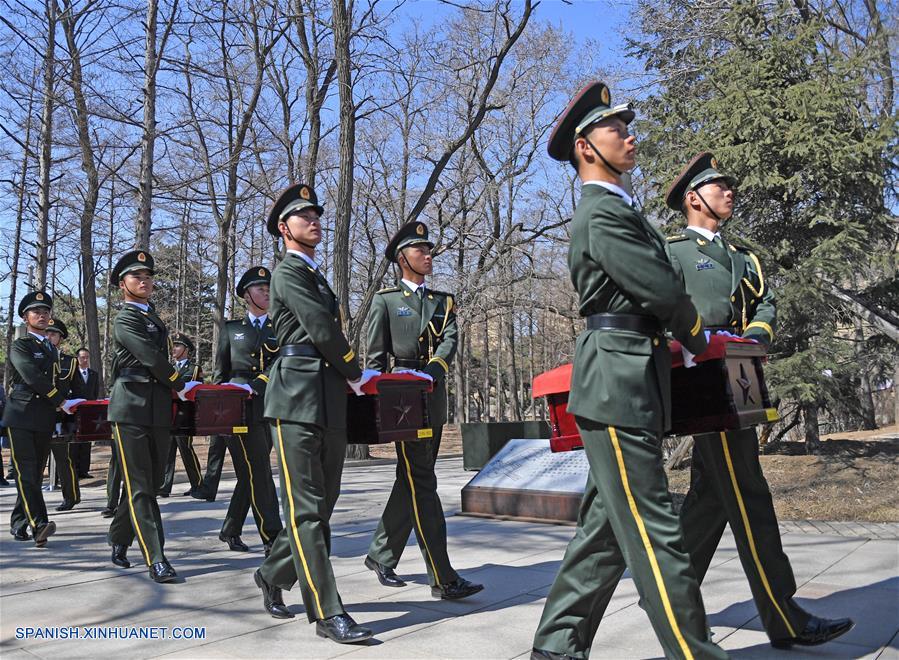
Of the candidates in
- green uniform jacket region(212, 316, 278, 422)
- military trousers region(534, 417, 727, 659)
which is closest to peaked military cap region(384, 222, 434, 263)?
green uniform jacket region(212, 316, 278, 422)

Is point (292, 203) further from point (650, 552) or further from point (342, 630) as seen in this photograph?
point (650, 552)

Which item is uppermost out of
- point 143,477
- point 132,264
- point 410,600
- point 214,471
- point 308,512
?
point 132,264

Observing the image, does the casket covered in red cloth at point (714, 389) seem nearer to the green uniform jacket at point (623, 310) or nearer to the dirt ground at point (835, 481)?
the green uniform jacket at point (623, 310)

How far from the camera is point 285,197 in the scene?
196 inches

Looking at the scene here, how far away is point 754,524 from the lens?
4.03 metres

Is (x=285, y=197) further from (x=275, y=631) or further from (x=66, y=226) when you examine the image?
(x=66, y=226)

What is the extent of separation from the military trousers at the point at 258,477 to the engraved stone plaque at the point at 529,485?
2.48m

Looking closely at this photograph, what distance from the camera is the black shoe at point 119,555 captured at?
254 inches

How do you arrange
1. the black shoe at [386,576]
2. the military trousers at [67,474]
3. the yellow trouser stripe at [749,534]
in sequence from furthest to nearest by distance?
the military trousers at [67,474] < the black shoe at [386,576] < the yellow trouser stripe at [749,534]

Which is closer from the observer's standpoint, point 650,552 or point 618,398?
point 650,552

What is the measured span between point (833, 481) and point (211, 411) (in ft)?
26.3

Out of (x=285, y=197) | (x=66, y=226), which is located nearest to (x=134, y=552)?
(x=285, y=197)

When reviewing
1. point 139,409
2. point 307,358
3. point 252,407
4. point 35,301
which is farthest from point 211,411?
point 35,301

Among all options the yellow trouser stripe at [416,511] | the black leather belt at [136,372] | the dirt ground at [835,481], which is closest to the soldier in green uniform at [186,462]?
the black leather belt at [136,372]
